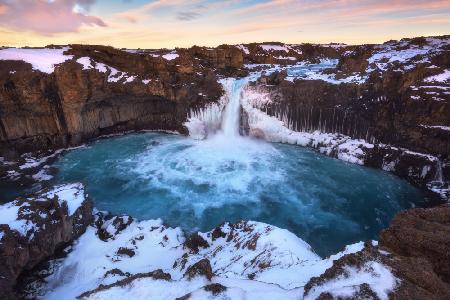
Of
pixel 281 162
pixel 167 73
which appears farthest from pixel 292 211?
pixel 167 73

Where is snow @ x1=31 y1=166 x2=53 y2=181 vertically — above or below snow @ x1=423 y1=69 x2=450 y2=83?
below

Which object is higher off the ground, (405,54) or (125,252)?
(405,54)

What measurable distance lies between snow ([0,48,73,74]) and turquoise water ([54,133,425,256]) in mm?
8059

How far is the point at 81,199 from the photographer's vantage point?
16.5 m

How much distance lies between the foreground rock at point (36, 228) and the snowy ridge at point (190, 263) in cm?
89

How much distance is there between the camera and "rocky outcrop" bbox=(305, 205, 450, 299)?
6262 mm

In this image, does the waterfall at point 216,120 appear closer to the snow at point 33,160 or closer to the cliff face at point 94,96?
the cliff face at point 94,96

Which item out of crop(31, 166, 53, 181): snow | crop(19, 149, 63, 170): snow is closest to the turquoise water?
crop(31, 166, 53, 181): snow

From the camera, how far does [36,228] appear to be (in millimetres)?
13023

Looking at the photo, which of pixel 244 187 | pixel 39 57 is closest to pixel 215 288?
pixel 244 187

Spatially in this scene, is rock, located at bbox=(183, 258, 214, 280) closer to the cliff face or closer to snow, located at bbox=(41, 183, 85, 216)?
snow, located at bbox=(41, 183, 85, 216)

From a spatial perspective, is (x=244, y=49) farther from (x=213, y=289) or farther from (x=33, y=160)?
(x=213, y=289)

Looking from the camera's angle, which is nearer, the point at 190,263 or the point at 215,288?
the point at 215,288

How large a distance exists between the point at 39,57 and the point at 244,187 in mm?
23344
